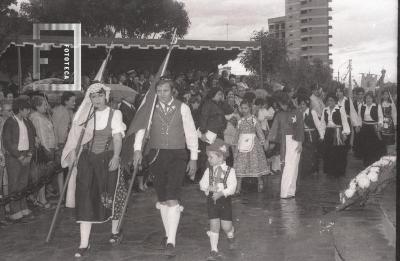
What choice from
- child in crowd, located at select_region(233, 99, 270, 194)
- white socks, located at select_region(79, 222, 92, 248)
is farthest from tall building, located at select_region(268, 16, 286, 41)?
white socks, located at select_region(79, 222, 92, 248)

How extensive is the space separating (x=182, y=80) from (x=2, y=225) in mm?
11092

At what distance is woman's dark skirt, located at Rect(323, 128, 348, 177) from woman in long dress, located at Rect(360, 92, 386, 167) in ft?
2.91

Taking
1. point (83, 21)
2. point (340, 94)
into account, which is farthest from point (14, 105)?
point (83, 21)

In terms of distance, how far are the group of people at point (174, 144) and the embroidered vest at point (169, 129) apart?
11 millimetres

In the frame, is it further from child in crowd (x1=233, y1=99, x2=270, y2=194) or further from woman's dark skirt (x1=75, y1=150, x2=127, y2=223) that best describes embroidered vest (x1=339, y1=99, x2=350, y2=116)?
woman's dark skirt (x1=75, y1=150, x2=127, y2=223)

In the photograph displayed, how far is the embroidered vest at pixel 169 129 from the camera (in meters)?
6.77

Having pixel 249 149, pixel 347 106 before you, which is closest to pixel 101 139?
pixel 249 149

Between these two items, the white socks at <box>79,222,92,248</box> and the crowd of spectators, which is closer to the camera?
the white socks at <box>79,222,92,248</box>

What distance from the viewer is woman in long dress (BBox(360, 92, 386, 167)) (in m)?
13.6

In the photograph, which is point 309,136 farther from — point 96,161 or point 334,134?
point 96,161

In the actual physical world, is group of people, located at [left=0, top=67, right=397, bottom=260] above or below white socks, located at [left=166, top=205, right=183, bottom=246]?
above

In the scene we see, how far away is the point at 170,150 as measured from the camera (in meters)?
6.75

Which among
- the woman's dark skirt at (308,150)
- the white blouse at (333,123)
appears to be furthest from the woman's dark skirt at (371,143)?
the woman's dark skirt at (308,150)

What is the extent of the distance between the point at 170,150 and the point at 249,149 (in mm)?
4376
